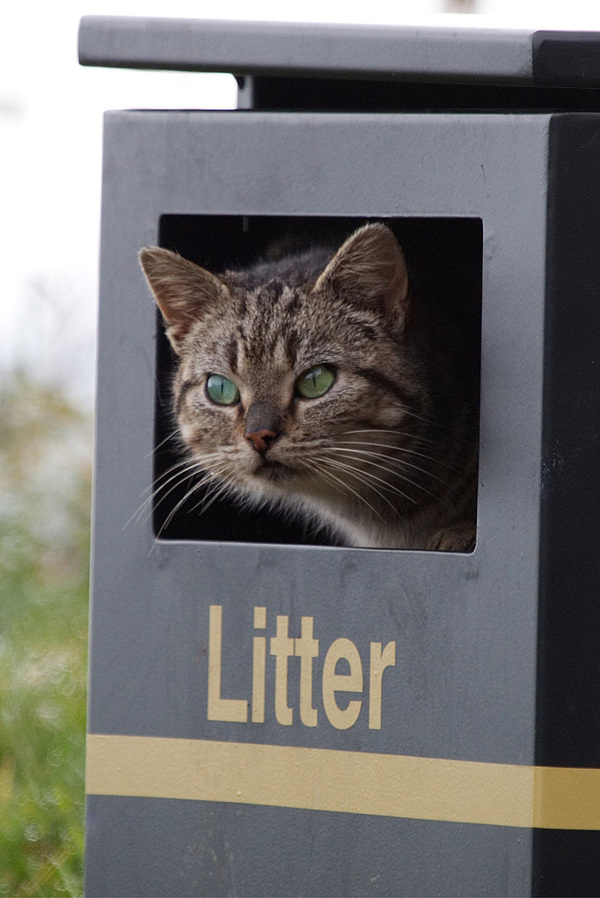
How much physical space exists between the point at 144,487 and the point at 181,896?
0.64 meters

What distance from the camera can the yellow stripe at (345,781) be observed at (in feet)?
4.52

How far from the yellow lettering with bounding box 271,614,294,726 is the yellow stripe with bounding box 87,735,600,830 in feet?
0.17

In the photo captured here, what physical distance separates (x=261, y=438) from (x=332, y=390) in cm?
15

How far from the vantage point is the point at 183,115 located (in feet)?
5.11

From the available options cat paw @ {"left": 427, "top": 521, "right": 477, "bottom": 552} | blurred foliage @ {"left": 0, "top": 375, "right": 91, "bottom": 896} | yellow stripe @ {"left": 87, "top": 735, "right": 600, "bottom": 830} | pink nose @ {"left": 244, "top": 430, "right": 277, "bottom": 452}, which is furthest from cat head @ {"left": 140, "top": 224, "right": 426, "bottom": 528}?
blurred foliage @ {"left": 0, "top": 375, "right": 91, "bottom": 896}

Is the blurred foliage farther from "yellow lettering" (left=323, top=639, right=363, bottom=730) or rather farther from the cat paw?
the cat paw

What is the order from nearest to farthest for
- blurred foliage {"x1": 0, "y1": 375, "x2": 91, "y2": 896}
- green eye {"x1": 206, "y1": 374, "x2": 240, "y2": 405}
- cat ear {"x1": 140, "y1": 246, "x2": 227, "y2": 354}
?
cat ear {"x1": 140, "y1": 246, "x2": 227, "y2": 354}, green eye {"x1": 206, "y1": 374, "x2": 240, "y2": 405}, blurred foliage {"x1": 0, "y1": 375, "x2": 91, "y2": 896}

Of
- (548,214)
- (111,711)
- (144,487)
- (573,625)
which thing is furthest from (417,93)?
(111,711)

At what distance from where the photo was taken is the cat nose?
1709 mm

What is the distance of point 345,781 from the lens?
147 cm

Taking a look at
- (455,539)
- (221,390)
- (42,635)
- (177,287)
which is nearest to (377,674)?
(455,539)

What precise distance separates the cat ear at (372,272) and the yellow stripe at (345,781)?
0.77 m

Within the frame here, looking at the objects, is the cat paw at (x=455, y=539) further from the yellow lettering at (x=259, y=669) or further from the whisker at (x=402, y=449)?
the yellow lettering at (x=259, y=669)

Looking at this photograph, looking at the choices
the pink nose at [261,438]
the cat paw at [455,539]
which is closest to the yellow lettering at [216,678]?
the pink nose at [261,438]
